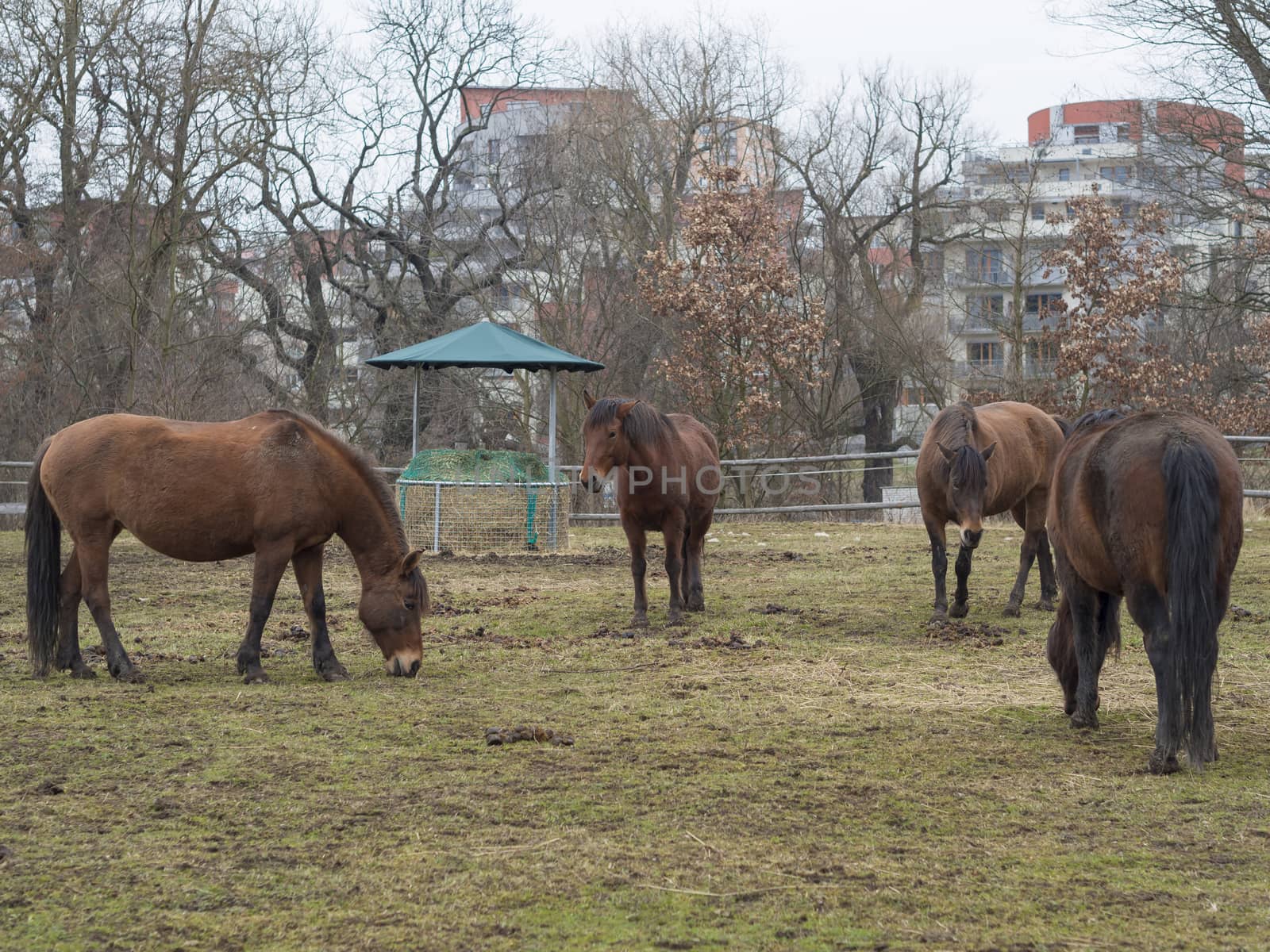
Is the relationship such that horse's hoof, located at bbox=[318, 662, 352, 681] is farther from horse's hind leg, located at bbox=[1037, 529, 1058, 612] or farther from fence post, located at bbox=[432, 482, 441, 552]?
fence post, located at bbox=[432, 482, 441, 552]

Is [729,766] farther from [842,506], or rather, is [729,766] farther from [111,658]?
[842,506]

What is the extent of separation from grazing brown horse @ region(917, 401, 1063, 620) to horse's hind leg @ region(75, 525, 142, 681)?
5.18 m

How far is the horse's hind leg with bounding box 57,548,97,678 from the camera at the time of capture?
6.66m

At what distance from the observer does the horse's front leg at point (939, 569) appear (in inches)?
344

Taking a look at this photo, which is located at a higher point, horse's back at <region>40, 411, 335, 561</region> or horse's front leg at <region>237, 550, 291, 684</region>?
horse's back at <region>40, 411, 335, 561</region>

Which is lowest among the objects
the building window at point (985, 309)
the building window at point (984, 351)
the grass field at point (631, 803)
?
the grass field at point (631, 803)

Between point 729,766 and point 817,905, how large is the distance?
1554 millimetres

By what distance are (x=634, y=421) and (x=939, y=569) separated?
238 centimetres

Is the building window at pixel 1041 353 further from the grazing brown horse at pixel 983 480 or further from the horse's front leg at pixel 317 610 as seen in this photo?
the horse's front leg at pixel 317 610

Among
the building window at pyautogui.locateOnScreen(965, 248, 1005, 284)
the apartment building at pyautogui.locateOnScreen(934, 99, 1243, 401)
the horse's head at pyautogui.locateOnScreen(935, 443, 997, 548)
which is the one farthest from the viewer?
the building window at pyautogui.locateOnScreen(965, 248, 1005, 284)

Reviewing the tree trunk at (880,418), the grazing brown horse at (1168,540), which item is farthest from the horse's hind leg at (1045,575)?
the tree trunk at (880,418)

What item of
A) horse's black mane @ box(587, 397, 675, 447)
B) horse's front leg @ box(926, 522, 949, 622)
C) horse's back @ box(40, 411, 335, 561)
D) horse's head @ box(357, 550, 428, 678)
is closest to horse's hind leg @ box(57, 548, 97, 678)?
horse's back @ box(40, 411, 335, 561)

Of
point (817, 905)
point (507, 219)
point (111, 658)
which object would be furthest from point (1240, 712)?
point (507, 219)

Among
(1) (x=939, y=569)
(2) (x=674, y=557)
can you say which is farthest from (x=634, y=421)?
(1) (x=939, y=569)
